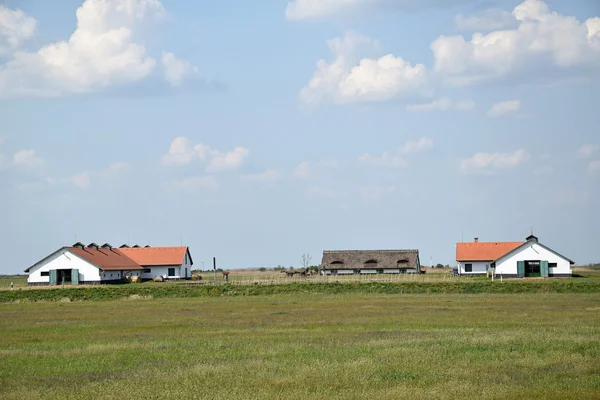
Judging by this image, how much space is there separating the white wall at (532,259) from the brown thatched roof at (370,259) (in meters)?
21.6

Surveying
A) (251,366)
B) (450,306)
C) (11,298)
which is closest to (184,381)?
(251,366)

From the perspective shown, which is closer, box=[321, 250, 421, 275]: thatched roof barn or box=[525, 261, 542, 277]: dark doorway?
box=[525, 261, 542, 277]: dark doorway

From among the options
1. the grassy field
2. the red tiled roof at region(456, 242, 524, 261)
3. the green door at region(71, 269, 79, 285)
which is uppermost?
the red tiled roof at region(456, 242, 524, 261)

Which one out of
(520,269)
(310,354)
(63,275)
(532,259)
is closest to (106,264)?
(63,275)

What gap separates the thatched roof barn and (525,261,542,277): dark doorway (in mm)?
22818

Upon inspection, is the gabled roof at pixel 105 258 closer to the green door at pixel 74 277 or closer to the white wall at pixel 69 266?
the white wall at pixel 69 266

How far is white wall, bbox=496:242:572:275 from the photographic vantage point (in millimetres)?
94500

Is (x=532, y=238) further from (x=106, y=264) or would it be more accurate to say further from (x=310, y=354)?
(x=310, y=354)

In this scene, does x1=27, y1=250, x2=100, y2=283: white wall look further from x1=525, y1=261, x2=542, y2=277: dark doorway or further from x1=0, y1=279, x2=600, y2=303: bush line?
x1=525, y1=261, x2=542, y2=277: dark doorway

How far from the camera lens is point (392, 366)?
79.6 ft

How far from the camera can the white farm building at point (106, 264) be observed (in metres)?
98.2

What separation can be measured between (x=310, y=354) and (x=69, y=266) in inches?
3022

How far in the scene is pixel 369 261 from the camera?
116938 mm

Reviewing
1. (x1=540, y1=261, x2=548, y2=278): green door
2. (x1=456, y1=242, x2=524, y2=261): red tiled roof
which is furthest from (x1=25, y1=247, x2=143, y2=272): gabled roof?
(x1=540, y1=261, x2=548, y2=278): green door
